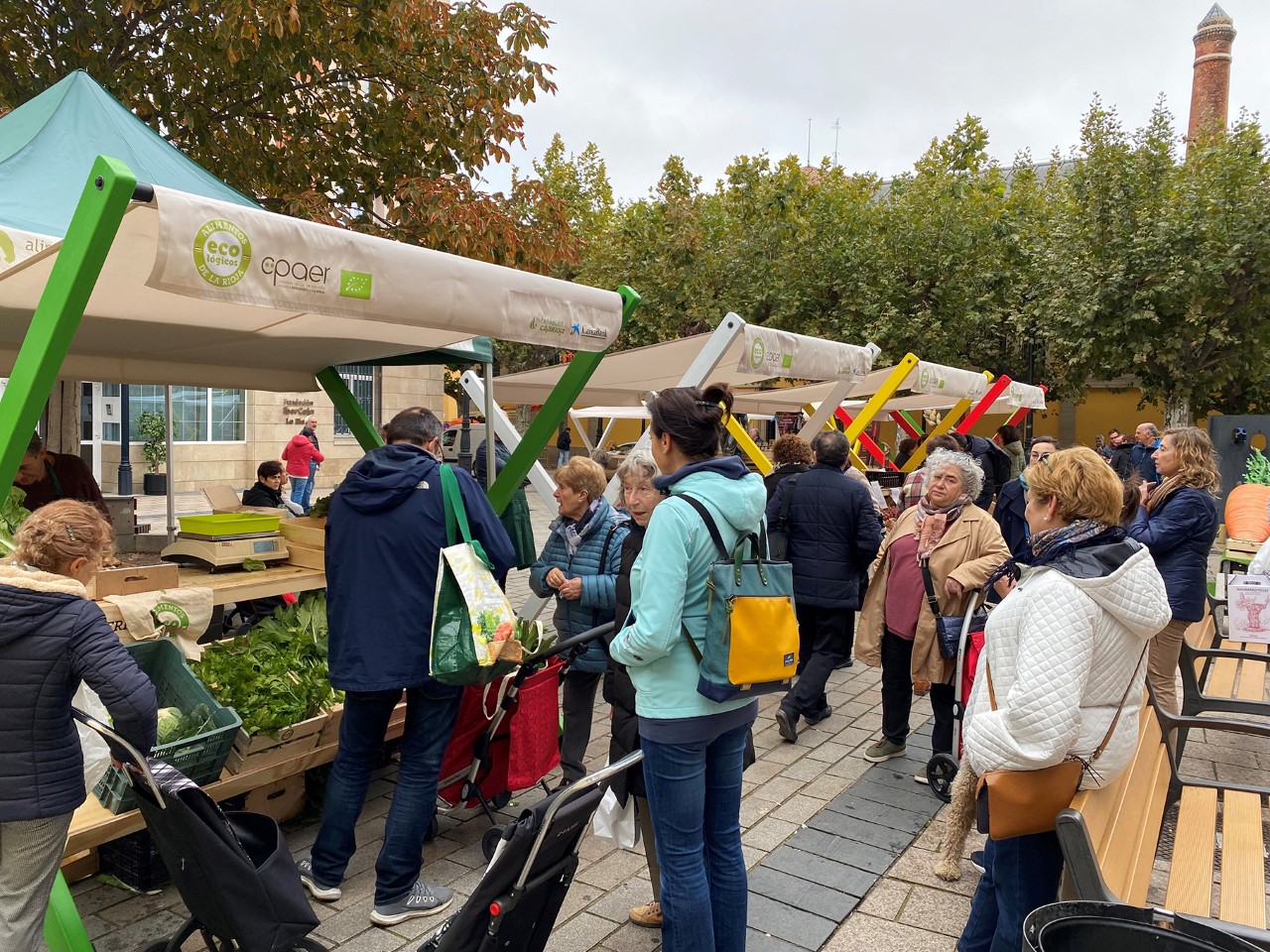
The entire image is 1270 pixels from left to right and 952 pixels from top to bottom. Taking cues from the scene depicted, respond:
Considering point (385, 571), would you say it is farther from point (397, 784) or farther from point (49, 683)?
point (49, 683)

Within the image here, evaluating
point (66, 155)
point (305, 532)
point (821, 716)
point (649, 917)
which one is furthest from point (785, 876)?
point (66, 155)

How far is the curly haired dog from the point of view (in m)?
3.47

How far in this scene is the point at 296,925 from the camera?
2707mm

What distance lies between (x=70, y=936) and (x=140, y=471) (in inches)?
A: 877

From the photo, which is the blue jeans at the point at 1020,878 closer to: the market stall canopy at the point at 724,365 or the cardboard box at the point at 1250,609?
the cardboard box at the point at 1250,609

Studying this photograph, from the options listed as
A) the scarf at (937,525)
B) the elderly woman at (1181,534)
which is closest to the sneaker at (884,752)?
the scarf at (937,525)

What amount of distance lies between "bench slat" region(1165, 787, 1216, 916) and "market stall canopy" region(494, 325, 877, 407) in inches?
122

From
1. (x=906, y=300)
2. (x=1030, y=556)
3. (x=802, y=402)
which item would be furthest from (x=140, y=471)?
(x=1030, y=556)

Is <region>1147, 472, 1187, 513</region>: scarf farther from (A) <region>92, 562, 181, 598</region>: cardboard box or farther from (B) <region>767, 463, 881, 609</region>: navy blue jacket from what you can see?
(A) <region>92, 562, 181, 598</region>: cardboard box

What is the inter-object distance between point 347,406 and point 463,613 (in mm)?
2837

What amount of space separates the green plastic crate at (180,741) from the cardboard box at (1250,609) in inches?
200

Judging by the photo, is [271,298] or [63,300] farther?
[271,298]

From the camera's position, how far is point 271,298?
111 inches

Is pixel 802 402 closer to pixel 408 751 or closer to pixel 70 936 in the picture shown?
pixel 408 751
